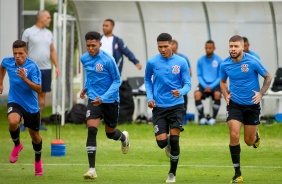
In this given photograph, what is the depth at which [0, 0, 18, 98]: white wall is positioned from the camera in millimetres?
32812

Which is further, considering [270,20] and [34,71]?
[270,20]

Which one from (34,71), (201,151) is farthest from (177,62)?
(201,151)

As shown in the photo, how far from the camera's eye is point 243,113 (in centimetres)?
1480

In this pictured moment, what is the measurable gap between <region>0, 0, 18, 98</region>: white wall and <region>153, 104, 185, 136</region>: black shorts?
18232mm

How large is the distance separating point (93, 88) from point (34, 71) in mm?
994

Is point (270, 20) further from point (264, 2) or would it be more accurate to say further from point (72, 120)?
point (72, 120)

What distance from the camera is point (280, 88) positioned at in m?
25.1

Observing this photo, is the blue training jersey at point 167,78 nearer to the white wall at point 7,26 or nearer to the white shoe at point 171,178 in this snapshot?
the white shoe at point 171,178

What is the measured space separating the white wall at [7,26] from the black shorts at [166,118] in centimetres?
1823

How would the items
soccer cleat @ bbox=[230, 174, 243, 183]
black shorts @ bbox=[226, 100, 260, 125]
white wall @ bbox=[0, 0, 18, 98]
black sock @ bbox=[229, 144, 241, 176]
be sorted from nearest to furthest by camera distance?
soccer cleat @ bbox=[230, 174, 243, 183] < black sock @ bbox=[229, 144, 241, 176] < black shorts @ bbox=[226, 100, 260, 125] < white wall @ bbox=[0, 0, 18, 98]

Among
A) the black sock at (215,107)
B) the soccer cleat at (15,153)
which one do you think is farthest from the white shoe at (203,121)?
the soccer cleat at (15,153)

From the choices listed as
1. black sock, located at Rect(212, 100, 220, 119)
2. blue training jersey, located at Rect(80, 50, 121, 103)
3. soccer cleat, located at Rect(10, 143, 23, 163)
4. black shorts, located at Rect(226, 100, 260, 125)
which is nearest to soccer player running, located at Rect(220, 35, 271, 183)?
black shorts, located at Rect(226, 100, 260, 125)

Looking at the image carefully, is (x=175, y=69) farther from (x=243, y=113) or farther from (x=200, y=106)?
(x=200, y=106)

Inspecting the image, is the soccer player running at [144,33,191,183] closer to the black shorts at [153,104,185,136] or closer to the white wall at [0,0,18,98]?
the black shorts at [153,104,185,136]
